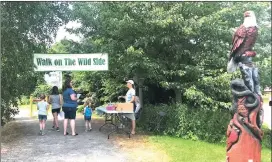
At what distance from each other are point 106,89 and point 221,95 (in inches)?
90.9

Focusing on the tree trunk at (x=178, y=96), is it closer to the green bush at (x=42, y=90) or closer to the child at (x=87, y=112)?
the child at (x=87, y=112)

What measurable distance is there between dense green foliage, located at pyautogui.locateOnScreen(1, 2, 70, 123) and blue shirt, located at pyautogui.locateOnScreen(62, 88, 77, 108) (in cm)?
80

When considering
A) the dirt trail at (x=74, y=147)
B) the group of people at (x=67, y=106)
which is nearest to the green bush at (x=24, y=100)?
the dirt trail at (x=74, y=147)

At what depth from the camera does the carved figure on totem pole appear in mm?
3900

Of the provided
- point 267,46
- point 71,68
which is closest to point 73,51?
point 71,68

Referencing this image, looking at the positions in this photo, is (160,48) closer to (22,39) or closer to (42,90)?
(42,90)

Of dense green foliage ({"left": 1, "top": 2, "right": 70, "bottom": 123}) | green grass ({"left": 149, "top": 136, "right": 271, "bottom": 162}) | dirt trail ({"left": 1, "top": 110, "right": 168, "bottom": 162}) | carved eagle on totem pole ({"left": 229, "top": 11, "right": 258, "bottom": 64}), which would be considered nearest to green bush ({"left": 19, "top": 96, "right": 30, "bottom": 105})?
dense green foliage ({"left": 1, "top": 2, "right": 70, "bottom": 123})

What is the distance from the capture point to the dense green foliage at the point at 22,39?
252 inches

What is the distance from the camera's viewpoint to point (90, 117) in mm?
7219

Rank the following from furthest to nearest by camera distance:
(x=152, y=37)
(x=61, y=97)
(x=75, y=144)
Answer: (x=152, y=37) < (x=61, y=97) < (x=75, y=144)

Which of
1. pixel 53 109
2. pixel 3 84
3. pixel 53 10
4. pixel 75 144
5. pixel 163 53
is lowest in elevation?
pixel 75 144

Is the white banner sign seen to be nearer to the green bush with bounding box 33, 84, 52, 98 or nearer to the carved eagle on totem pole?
the green bush with bounding box 33, 84, 52, 98

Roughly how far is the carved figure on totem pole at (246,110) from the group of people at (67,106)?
10.0 ft

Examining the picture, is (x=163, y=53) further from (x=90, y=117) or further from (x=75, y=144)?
(x=75, y=144)
